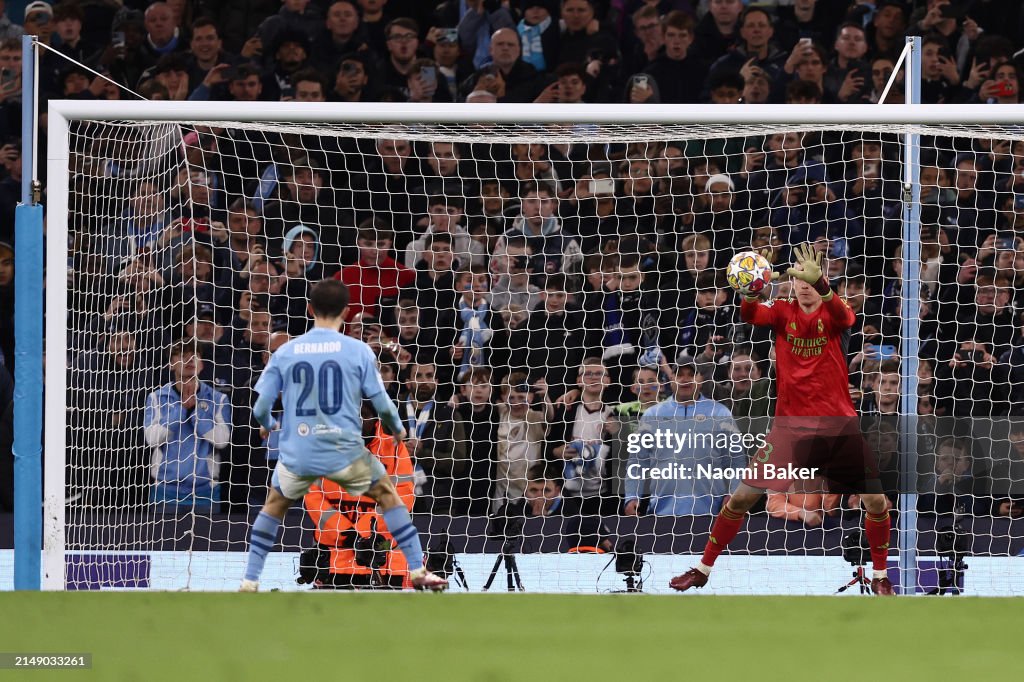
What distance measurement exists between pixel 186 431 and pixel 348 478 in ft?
5.60

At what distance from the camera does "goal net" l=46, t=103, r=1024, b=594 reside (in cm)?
627

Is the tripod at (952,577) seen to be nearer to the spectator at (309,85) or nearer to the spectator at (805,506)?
the spectator at (805,506)

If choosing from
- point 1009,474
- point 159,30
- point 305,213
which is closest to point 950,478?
point 1009,474

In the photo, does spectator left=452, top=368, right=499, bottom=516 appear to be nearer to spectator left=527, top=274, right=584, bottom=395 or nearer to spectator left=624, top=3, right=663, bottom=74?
spectator left=527, top=274, right=584, bottom=395

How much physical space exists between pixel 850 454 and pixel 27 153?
3.78 m

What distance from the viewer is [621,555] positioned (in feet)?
20.0

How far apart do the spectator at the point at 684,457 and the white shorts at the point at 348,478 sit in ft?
5.85

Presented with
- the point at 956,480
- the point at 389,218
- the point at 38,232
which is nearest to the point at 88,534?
the point at 38,232

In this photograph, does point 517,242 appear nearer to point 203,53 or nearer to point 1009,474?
point 203,53

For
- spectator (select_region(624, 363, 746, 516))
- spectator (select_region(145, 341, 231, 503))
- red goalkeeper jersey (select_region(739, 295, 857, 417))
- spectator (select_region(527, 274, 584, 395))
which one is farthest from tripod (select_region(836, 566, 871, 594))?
spectator (select_region(145, 341, 231, 503))

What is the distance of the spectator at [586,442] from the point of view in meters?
6.80

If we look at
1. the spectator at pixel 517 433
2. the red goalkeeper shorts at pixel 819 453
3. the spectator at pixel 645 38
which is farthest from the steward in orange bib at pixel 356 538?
the spectator at pixel 645 38

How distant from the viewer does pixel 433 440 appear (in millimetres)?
6832

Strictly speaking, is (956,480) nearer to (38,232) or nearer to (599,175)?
(599,175)
